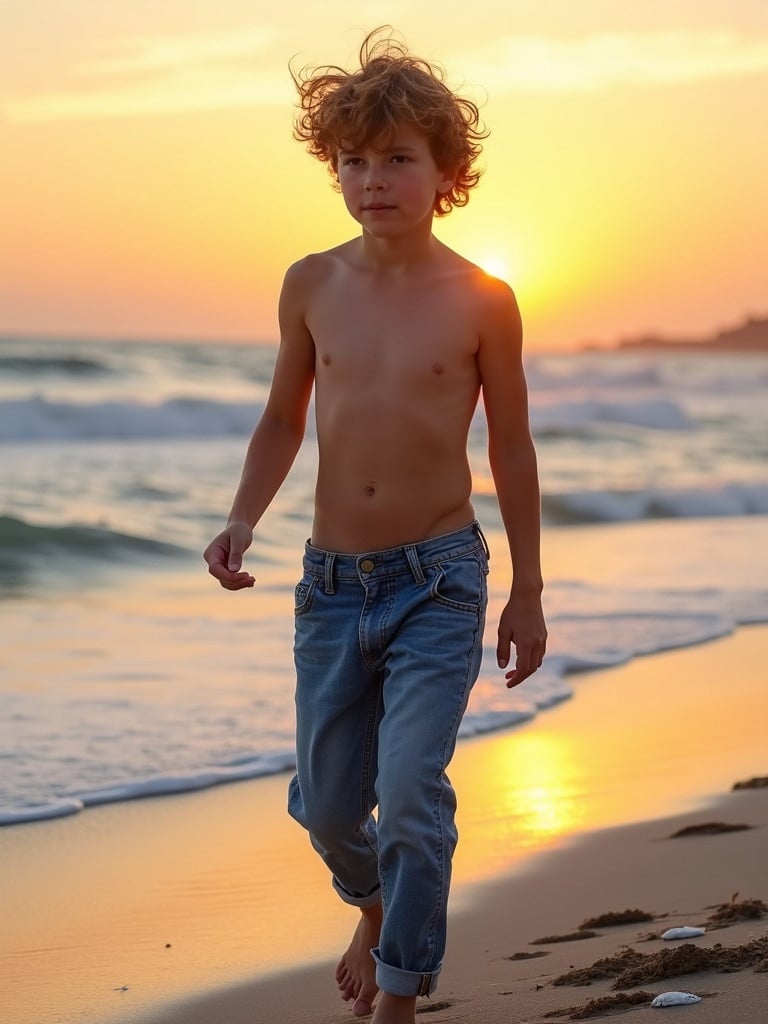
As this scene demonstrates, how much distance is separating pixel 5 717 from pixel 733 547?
7.98m

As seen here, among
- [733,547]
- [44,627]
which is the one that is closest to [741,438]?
[733,547]

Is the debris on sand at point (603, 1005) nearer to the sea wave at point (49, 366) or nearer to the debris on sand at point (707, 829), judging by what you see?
the debris on sand at point (707, 829)

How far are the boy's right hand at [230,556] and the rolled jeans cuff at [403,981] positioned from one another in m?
0.80

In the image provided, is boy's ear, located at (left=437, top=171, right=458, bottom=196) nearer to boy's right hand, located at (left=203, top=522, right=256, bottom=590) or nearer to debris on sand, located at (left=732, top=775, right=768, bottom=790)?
boy's right hand, located at (left=203, top=522, right=256, bottom=590)

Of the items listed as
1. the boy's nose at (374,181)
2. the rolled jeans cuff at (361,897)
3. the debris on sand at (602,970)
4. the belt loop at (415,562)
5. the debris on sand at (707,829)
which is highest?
the boy's nose at (374,181)

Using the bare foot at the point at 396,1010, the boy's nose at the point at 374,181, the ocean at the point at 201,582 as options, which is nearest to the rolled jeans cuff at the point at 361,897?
the bare foot at the point at 396,1010

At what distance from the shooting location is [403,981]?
2975mm

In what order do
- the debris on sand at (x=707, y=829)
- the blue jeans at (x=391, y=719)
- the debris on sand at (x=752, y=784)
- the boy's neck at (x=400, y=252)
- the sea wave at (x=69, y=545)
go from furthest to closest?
the sea wave at (x=69, y=545) → the debris on sand at (x=752, y=784) → the debris on sand at (x=707, y=829) → the boy's neck at (x=400, y=252) → the blue jeans at (x=391, y=719)

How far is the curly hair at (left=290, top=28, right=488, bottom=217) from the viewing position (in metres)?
3.21

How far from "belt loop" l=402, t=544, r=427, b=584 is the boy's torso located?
0.05 meters

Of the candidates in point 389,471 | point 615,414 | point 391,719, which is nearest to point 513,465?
point 389,471

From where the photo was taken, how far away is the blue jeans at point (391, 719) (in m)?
2.96

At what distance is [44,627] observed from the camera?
8555mm

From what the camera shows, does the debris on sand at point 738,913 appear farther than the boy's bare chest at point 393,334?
Yes
